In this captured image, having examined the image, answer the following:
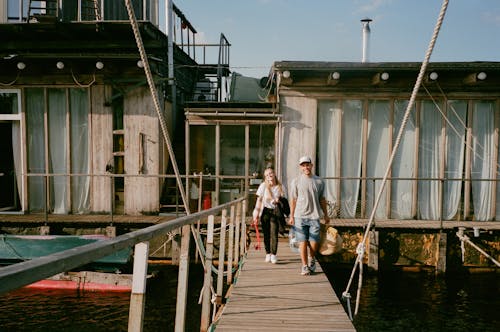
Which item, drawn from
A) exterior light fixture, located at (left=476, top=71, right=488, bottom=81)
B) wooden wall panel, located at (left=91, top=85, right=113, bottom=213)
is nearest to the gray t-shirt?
exterior light fixture, located at (left=476, top=71, right=488, bottom=81)

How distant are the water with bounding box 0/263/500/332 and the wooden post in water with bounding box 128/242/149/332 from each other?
6305mm

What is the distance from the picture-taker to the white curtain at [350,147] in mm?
11852

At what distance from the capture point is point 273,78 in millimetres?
12828

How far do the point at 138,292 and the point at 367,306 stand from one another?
314 inches

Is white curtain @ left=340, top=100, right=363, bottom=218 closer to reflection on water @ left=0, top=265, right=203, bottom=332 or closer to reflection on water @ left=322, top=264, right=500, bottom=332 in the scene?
reflection on water @ left=322, top=264, right=500, bottom=332

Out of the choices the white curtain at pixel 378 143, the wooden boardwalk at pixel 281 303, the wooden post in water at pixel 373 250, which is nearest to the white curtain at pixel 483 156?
the white curtain at pixel 378 143

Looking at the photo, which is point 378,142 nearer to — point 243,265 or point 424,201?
point 424,201

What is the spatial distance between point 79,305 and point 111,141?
4884 mm

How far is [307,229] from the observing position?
6.13 metres

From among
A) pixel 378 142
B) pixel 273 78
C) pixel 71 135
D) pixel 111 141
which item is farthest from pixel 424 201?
pixel 71 135

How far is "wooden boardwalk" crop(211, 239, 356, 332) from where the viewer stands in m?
4.16

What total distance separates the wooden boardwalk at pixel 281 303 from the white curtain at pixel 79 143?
7091mm

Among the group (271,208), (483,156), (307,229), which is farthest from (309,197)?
(483,156)

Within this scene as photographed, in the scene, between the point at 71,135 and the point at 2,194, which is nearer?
the point at 71,135
